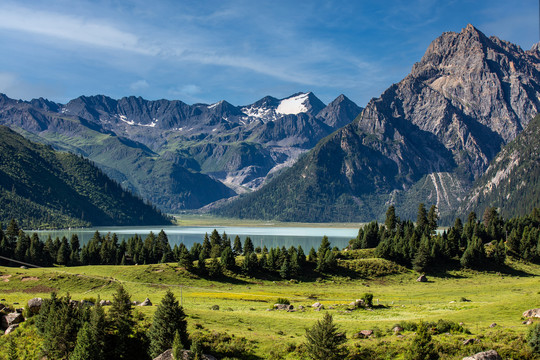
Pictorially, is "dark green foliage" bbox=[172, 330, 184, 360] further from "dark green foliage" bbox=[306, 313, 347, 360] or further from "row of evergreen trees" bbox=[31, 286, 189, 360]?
"dark green foliage" bbox=[306, 313, 347, 360]

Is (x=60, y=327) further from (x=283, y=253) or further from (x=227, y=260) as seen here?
(x=283, y=253)

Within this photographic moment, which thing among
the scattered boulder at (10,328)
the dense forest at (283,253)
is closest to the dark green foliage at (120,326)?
the scattered boulder at (10,328)

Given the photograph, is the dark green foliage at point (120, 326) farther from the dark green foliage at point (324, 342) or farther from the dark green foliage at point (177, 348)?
the dark green foliage at point (324, 342)

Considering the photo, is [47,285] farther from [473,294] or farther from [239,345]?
[473,294]

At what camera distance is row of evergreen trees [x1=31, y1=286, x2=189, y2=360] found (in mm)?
43031

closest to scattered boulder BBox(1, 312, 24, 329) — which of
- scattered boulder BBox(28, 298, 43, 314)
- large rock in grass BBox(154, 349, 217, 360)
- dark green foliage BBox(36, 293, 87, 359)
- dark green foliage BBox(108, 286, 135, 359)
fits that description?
scattered boulder BBox(28, 298, 43, 314)

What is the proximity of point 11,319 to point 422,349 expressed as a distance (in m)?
44.2

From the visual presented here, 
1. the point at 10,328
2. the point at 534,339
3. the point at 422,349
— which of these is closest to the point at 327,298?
the point at 422,349

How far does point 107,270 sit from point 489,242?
120m

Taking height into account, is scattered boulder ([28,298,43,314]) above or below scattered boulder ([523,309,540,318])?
below

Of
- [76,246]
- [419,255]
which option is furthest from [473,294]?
[76,246]

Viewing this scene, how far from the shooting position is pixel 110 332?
150 ft

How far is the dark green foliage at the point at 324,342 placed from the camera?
126 feet

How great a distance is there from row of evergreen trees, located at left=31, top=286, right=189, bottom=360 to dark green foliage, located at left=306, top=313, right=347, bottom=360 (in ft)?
40.4
